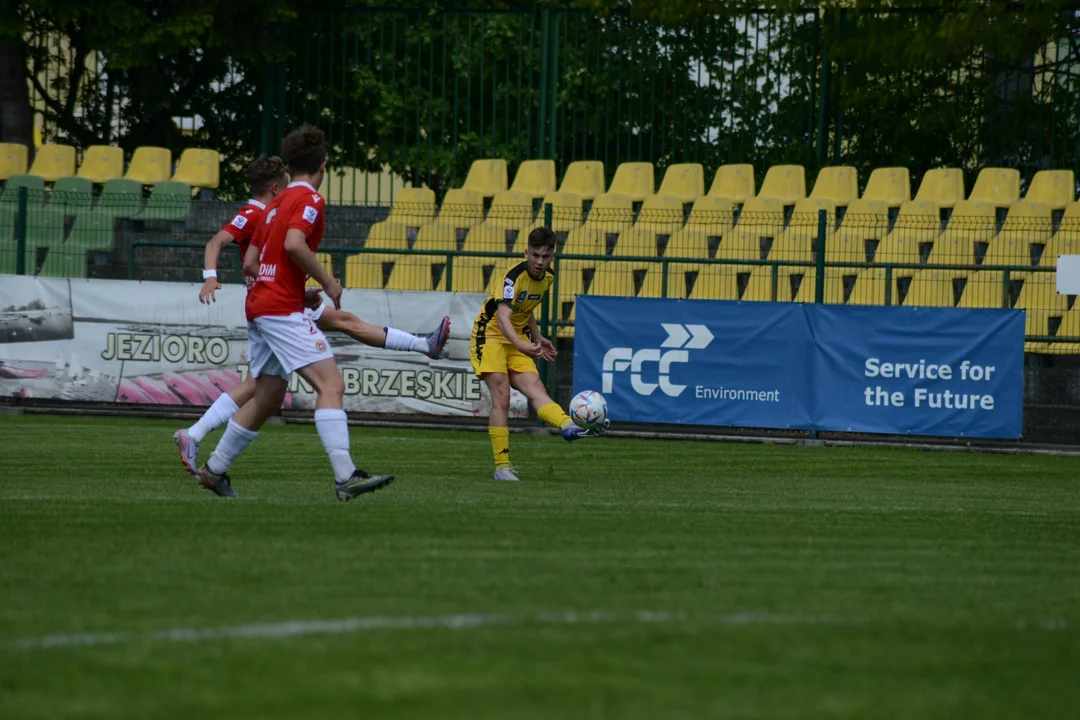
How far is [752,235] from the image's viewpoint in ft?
66.1

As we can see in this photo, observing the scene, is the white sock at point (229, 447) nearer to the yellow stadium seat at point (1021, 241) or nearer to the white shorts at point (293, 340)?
the white shorts at point (293, 340)

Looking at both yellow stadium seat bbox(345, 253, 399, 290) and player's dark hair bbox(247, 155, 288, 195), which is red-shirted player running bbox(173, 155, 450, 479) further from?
yellow stadium seat bbox(345, 253, 399, 290)

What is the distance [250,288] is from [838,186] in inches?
531

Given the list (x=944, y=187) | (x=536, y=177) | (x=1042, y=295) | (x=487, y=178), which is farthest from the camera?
(x=487, y=178)

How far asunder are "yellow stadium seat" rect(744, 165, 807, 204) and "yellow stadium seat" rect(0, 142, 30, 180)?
1177 centimetres

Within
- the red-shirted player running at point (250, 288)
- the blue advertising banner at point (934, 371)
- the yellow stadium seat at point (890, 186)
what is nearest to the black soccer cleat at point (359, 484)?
the red-shirted player running at point (250, 288)

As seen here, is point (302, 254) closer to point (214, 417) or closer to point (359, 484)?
point (359, 484)

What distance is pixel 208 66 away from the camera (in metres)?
27.1

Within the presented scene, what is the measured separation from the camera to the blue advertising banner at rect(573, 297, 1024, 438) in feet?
54.7

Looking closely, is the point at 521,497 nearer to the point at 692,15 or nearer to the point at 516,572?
the point at 516,572

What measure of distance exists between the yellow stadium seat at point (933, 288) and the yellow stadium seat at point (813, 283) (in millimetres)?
739

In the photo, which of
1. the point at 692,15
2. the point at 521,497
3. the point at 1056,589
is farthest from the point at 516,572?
the point at 692,15

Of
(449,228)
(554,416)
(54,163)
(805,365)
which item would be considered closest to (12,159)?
(54,163)

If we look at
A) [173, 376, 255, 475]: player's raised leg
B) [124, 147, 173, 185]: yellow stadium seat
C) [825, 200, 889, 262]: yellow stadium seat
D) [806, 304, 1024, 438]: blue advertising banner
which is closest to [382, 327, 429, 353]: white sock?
[173, 376, 255, 475]: player's raised leg
